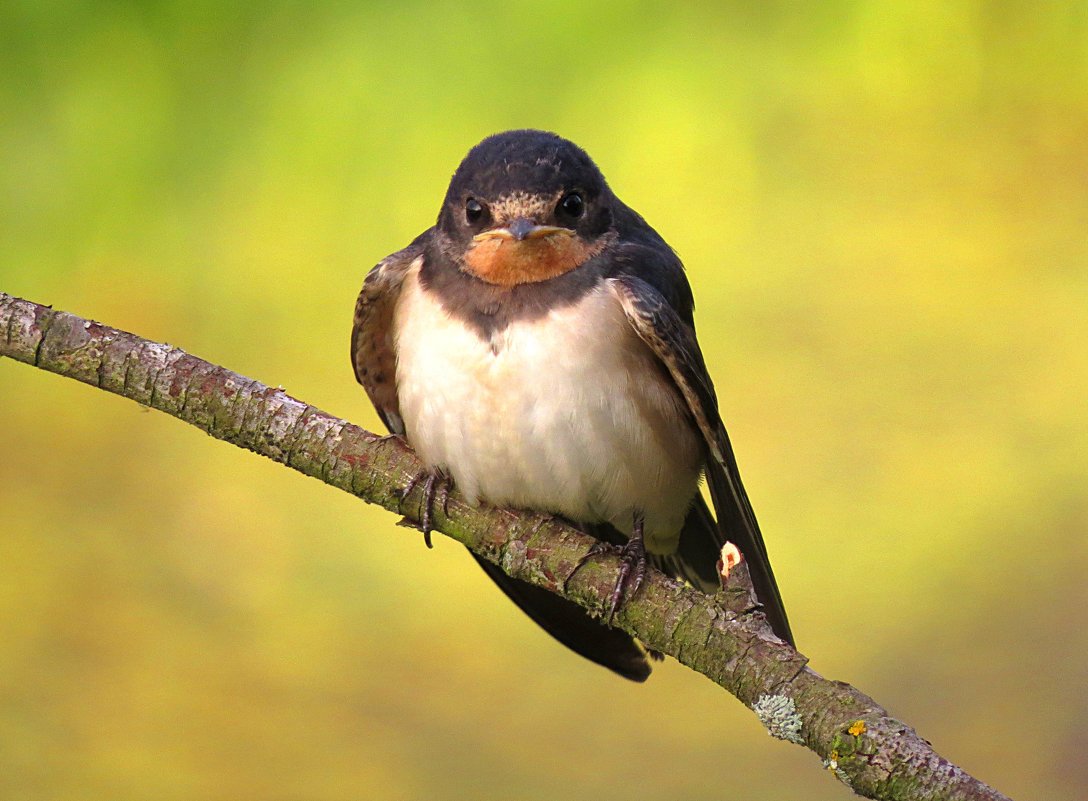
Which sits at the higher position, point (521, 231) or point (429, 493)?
point (521, 231)

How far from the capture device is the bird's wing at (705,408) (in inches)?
111

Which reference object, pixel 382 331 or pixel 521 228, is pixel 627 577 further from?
pixel 382 331

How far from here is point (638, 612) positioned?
98.2 inches

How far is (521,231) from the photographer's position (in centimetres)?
276

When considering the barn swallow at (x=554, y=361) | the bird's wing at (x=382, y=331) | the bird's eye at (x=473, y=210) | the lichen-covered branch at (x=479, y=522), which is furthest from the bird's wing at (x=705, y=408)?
the bird's wing at (x=382, y=331)

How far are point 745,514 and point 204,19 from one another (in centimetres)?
257

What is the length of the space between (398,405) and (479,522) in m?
0.49

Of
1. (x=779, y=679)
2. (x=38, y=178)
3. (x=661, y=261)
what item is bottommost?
(x=779, y=679)

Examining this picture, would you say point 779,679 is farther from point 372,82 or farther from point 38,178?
point 38,178

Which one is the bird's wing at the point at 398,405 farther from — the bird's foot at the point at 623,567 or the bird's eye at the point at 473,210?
the bird's foot at the point at 623,567

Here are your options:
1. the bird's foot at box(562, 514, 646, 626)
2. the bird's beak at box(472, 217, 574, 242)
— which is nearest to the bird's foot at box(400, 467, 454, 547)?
the bird's foot at box(562, 514, 646, 626)

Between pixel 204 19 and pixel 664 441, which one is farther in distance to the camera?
pixel 204 19

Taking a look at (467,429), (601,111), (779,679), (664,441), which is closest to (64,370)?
(467,429)

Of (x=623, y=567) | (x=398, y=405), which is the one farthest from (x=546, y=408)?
(x=398, y=405)
